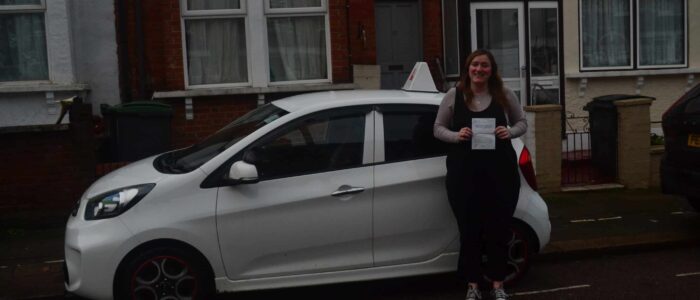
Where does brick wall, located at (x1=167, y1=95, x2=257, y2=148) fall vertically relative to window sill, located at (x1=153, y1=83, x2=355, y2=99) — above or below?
below

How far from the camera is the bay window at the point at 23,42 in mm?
10266

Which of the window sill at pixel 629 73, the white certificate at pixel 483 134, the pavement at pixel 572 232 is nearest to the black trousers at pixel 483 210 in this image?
the white certificate at pixel 483 134

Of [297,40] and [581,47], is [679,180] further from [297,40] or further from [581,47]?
[297,40]

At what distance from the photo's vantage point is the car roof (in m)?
6.18

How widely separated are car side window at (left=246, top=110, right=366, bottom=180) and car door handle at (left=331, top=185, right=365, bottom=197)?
16 cm

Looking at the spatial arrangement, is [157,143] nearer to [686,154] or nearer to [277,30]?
[277,30]

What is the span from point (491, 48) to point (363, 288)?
21.4 feet

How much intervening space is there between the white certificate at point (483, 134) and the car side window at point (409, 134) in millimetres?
513

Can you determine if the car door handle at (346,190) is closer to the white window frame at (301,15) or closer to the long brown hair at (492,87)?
the long brown hair at (492,87)

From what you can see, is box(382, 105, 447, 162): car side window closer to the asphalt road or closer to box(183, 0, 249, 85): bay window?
the asphalt road

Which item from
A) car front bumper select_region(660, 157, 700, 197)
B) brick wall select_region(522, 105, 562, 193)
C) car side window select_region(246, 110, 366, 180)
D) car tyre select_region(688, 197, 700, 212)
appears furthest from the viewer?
brick wall select_region(522, 105, 562, 193)

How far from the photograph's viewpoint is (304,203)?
584 centimetres

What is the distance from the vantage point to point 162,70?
10.7 meters

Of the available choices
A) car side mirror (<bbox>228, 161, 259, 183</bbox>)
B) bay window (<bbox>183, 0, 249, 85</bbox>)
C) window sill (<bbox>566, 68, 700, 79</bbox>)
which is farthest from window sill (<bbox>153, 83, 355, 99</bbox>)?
car side mirror (<bbox>228, 161, 259, 183</bbox>)
